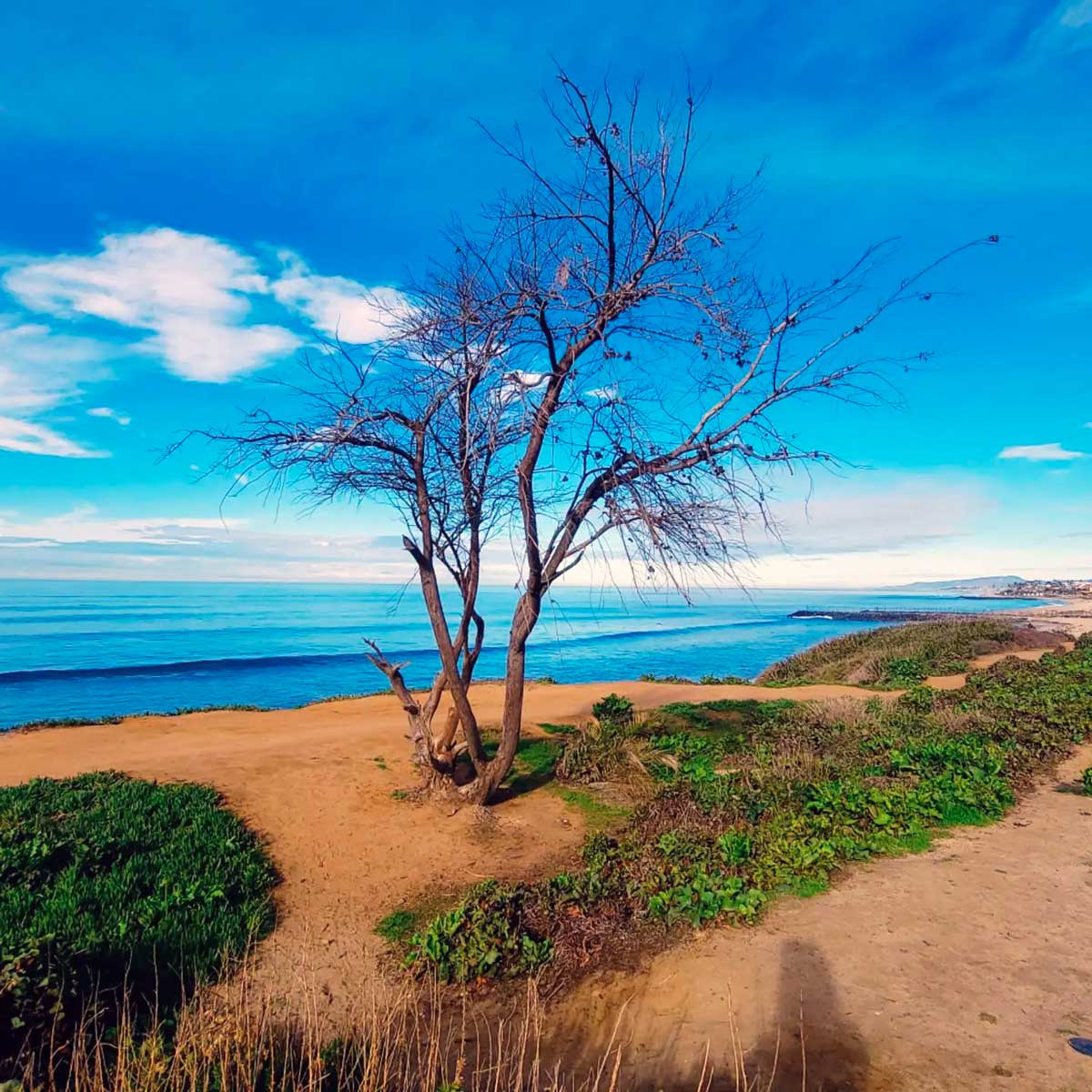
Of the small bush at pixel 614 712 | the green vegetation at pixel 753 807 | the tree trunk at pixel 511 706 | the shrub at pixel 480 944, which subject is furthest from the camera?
the small bush at pixel 614 712

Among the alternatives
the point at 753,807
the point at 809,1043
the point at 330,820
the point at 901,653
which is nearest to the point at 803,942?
the point at 809,1043

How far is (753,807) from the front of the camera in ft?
25.9

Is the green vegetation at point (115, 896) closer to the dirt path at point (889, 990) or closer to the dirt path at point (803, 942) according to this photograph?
the dirt path at point (803, 942)

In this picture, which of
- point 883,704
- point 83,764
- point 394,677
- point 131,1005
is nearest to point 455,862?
point 394,677

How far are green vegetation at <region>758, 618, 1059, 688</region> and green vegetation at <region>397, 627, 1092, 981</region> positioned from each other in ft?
27.4

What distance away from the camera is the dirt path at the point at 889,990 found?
3777 mm

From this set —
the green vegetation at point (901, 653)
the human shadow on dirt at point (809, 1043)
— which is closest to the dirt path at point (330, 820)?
the human shadow on dirt at point (809, 1043)

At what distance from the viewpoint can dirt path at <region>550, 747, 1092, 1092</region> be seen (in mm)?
3777

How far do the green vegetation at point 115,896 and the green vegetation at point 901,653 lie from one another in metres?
17.0

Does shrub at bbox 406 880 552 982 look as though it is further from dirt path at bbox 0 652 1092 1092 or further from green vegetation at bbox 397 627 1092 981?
dirt path at bbox 0 652 1092 1092

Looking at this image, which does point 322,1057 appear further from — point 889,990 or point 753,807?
point 753,807

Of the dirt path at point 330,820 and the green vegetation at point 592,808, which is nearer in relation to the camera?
the dirt path at point 330,820

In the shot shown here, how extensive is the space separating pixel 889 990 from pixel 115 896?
6.17 metres

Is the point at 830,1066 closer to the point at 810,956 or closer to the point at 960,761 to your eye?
the point at 810,956
